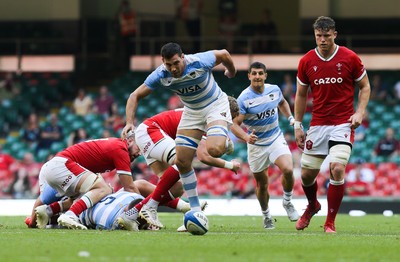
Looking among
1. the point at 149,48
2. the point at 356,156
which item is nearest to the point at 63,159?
the point at 356,156

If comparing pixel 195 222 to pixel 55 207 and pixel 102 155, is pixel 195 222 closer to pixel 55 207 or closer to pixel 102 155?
pixel 102 155

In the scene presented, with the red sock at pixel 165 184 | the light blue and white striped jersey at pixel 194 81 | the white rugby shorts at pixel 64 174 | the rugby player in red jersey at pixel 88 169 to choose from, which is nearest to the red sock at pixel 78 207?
the rugby player in red jersey at pixel 88 169

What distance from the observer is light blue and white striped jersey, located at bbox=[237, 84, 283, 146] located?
47.3 ft

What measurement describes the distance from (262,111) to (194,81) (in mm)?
2941

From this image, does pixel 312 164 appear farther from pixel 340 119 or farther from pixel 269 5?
pixel 269 5

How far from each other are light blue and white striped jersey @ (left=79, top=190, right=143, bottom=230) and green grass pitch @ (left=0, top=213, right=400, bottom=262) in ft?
1.71

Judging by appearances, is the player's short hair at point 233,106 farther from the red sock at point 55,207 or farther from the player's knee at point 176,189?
the red sock at point 55,207

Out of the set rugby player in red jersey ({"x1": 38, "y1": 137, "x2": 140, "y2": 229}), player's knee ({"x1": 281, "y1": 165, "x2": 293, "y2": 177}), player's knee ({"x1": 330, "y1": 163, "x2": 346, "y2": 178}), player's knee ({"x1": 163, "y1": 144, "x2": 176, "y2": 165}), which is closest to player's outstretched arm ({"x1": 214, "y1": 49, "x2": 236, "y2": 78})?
player's knee ({"x1": 330, "y1": 163, "x2": 346, "y2": 178})

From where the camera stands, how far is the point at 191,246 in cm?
980

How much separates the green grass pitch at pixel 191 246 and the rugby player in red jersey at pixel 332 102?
893 millimetres

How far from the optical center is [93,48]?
107ft

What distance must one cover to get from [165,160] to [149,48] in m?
18.5

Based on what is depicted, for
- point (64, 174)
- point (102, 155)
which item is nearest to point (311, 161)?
point (102, 155)

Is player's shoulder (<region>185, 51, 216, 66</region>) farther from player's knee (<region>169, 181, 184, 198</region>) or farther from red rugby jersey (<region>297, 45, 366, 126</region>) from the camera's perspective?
player's knee (<region>169, 181, 184, 198</region>)
